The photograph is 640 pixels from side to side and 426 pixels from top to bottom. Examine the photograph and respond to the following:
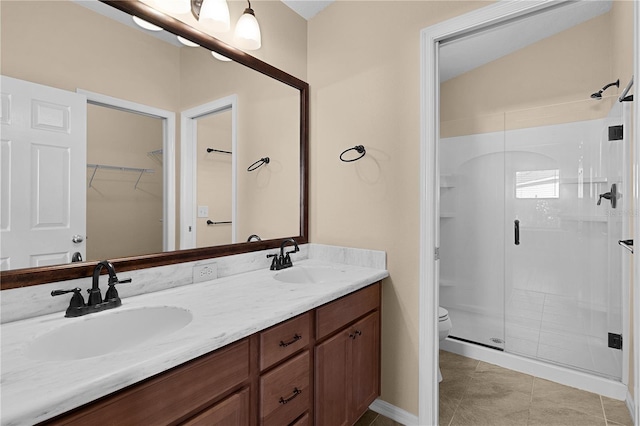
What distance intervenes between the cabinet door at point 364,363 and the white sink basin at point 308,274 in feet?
1.03

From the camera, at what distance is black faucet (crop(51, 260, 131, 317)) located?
3.50 feet

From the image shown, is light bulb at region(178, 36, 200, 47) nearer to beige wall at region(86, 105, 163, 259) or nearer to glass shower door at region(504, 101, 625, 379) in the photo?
beige wall at region(86, 105, 163, 259)

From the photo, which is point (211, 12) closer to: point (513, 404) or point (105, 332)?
point (105, 332)

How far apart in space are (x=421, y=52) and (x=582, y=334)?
2.29 meters

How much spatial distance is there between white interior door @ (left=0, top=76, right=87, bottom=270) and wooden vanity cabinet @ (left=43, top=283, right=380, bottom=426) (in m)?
0.66

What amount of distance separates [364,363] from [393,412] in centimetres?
40

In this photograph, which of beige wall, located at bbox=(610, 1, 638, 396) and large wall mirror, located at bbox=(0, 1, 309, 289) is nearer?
large wall mirror, located at bbox=(0, 1, 309, 289)

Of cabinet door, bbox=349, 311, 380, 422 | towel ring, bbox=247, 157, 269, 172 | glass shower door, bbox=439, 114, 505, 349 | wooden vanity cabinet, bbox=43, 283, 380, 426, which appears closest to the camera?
wooden vanity cabinet, bbox=43, 283, 380, 426

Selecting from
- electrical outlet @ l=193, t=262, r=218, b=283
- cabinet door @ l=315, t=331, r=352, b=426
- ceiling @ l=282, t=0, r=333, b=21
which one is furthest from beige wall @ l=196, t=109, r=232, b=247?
ceiling @ l=282, t=0, r=333, b=21

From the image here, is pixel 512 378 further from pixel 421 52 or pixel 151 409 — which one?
pixel 151 409

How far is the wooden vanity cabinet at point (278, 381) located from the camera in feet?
2.59

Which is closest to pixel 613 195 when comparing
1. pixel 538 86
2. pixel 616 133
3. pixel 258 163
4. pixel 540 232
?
pixel 616 133

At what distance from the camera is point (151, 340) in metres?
0.90

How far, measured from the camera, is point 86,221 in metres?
1.22
